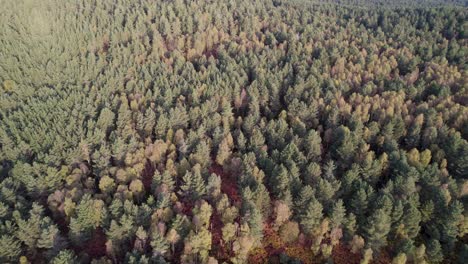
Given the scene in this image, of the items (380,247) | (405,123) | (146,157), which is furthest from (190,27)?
(380,247)

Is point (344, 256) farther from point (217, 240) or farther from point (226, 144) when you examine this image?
point (226, 144)

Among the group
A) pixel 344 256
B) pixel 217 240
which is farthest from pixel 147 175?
pixel 344 256

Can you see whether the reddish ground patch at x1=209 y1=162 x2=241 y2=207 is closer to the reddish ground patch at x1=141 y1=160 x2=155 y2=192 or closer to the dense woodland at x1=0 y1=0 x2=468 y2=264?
the dense woodland at x1=0 y1=0 x2=468 y2=264

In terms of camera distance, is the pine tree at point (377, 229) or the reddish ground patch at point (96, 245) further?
the reddish ground patch at point (96, 245)

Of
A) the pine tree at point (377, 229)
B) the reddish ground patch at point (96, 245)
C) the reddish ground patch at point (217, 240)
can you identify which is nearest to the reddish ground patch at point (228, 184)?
the reddish ground patch at point (217, 240)

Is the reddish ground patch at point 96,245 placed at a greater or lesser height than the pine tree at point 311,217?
lesser

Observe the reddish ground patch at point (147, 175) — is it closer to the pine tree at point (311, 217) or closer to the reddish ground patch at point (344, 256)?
the pine tree at point (311, 217)

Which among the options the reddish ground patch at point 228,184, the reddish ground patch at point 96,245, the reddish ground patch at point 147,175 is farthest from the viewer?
the reddish ground patch at point 147,175
